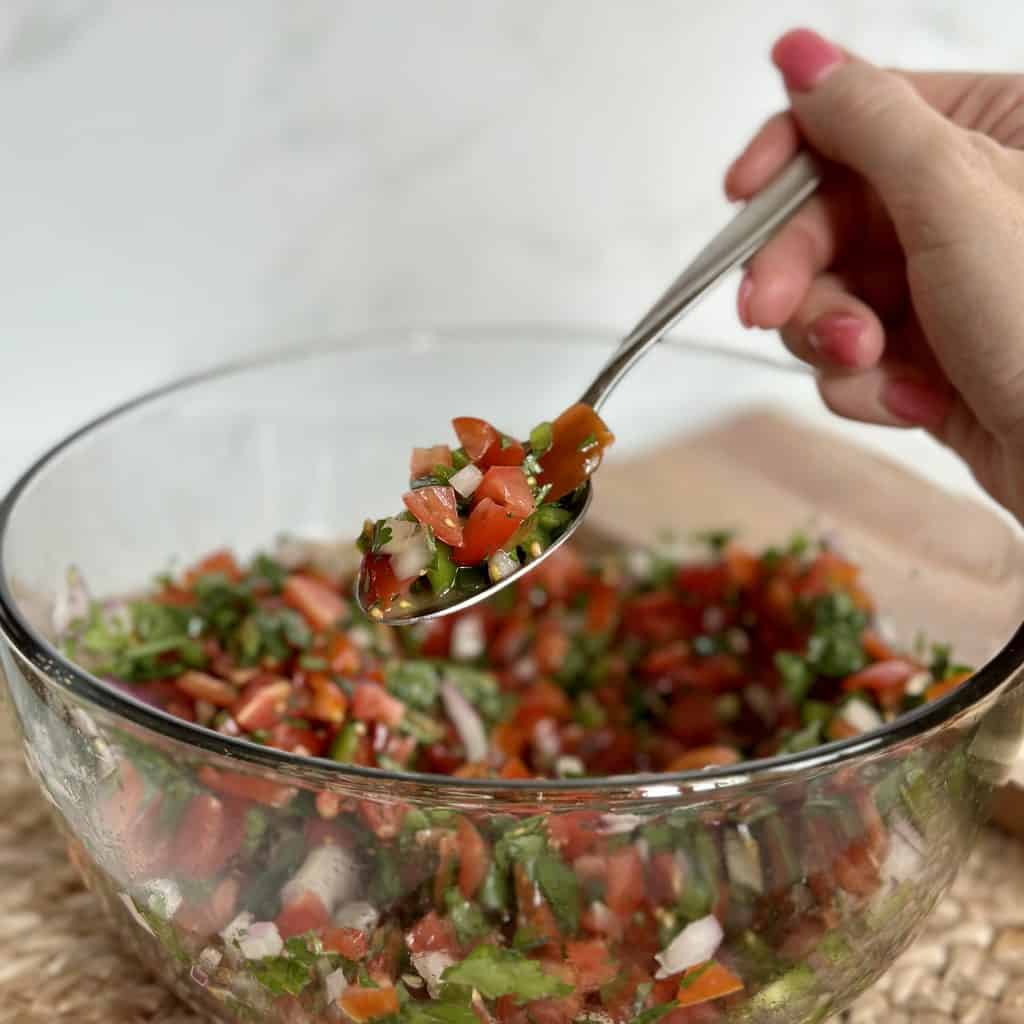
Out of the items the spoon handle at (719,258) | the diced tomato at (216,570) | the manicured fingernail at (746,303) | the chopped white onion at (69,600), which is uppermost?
the spoon handle at (719,258)

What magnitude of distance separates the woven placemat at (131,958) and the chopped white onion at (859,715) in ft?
0.53

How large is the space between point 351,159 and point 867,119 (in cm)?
100

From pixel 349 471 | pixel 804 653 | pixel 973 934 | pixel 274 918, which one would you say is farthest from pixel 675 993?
pixel 349 471

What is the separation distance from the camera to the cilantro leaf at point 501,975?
0.79 m

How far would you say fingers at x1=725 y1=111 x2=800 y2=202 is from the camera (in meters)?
1.23

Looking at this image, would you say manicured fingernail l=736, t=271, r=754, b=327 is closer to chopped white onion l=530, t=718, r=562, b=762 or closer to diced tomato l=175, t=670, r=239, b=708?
chopped white onion l=530, t=718, r=562, b=762

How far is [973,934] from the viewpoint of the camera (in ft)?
3.74

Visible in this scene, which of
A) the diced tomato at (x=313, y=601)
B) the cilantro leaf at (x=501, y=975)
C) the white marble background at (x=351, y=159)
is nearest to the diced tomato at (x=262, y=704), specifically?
the diced tomato at (x=313, y=601)

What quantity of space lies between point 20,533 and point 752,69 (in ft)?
4.96

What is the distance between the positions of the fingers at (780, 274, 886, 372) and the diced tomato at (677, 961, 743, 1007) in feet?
1.92

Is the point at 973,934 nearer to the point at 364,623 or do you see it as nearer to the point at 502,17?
the point at 364,623

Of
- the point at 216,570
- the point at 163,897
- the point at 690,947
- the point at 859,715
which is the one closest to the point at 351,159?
the point at 216,570

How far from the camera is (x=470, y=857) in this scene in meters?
0.78

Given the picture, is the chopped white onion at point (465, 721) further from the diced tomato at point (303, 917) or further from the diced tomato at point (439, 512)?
the diced tomato at point (303, 917)
